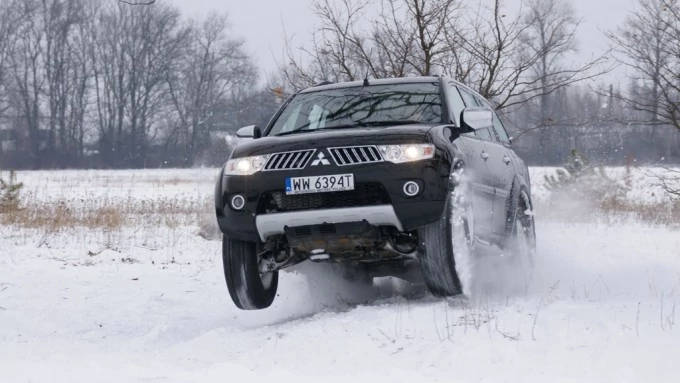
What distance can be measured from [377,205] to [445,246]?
519 millimetres

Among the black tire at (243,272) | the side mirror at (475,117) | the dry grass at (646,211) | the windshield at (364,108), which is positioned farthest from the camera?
the dry grass at (646,211)

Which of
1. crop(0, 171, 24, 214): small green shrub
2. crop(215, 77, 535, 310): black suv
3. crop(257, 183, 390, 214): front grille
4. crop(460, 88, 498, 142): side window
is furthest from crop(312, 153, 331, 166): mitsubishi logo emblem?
crop(0, 171, 24, 214): small green shrub

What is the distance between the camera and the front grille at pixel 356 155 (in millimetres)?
5164

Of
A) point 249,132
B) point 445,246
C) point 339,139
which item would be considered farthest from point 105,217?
point 445,246

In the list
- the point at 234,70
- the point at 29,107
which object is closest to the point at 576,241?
the point at 234,70

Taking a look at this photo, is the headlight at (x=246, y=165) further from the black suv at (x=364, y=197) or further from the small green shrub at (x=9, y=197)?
the small green shrub at (x=9, y=197)

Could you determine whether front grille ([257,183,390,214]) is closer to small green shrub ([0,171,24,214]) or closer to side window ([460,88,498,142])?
side window ([460,88,498,142])

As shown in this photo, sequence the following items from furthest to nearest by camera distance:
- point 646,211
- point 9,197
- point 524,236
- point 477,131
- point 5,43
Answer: point 5,43, point 646,211, point 9,197, point 524,236, point 477,131

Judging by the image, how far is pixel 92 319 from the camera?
677 cm

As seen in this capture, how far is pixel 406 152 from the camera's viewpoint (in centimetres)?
517

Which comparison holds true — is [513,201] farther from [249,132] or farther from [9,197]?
[9,197]

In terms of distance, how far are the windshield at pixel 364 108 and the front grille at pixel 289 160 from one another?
2.59 ft

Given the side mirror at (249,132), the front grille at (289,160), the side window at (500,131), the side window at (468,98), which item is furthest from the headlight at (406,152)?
the side window at (500,131)

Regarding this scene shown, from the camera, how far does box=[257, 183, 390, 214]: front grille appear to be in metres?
5.14
